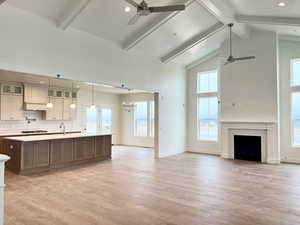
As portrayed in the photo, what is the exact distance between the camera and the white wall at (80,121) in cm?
809

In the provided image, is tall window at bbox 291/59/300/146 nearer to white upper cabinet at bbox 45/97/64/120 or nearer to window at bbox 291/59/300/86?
window at bbox 291/59/300/86

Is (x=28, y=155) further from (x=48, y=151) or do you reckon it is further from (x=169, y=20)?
(x=169, y=20)

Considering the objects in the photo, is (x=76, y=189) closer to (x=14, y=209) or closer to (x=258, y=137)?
(x=14, y=209)

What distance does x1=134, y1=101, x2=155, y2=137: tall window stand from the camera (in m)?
11.4

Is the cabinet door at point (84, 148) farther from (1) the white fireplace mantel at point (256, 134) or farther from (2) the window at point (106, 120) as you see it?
(1) the white fireplace mantel at point (256, 134)

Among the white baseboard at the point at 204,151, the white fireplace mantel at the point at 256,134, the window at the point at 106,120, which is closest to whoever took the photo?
the white fireplace mantel at the point at 256,134

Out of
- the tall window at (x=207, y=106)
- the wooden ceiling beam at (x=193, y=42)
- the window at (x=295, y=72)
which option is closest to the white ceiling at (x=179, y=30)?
the wooden ceiling beam at (x=193, y=42)

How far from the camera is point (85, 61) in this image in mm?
6078

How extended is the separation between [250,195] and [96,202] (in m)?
2.77

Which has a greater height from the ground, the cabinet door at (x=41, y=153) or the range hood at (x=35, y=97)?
the range hood at (x=35, y=97)

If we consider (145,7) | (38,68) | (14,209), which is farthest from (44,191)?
(145,7)

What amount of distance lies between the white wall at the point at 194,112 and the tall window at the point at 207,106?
0.54 feet

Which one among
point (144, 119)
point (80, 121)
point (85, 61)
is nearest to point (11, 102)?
point (80, 121)

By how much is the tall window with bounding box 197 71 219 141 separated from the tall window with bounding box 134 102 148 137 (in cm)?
295
